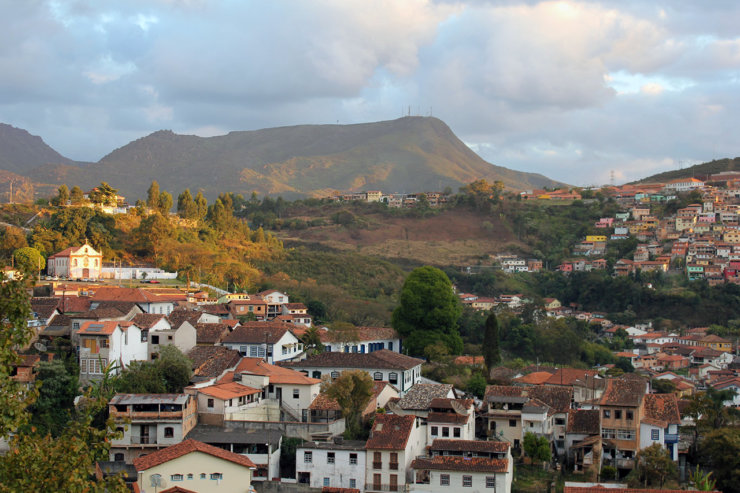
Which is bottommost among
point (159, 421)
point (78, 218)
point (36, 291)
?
point (159, 421)

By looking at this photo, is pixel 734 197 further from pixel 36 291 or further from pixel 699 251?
pixel 36 291

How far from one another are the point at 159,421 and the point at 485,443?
9464 mm

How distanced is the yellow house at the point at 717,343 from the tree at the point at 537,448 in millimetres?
33496

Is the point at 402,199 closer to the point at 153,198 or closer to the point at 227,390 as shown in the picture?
the point at 153,198

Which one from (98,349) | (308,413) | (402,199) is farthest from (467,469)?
(402,199)

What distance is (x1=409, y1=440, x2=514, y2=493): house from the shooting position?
22.7 m

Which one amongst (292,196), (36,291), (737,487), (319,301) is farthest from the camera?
(292,196)

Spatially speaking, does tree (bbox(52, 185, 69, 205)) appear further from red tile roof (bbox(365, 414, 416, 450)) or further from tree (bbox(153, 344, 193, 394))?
red tile roof (bbox(365, 414, 416, 450))

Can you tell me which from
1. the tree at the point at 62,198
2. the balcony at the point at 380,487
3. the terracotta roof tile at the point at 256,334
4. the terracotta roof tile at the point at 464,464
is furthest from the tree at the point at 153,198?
the terracotta roof tile at the point at 464,464

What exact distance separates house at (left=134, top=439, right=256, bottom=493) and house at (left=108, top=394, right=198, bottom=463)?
162cm

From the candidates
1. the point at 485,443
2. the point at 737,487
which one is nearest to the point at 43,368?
the point at 485,443

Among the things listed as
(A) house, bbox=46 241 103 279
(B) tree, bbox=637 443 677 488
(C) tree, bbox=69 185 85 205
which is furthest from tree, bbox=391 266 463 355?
(C) tree, bbox=69 185 85 205

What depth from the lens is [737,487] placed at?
931 inches

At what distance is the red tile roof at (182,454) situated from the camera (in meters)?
21.9
